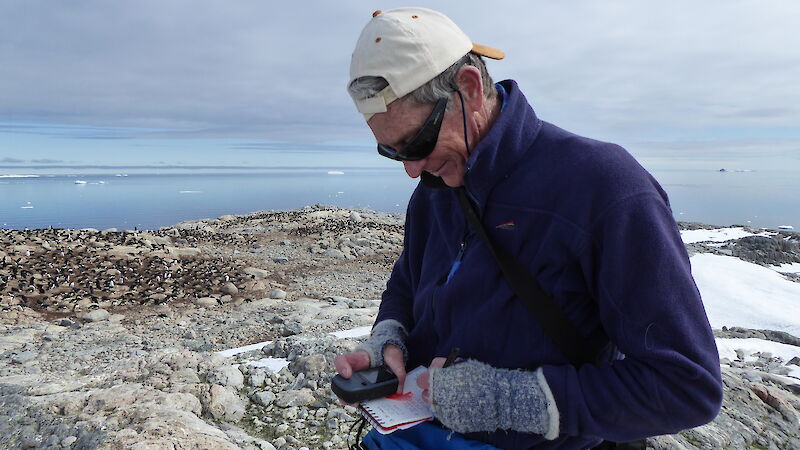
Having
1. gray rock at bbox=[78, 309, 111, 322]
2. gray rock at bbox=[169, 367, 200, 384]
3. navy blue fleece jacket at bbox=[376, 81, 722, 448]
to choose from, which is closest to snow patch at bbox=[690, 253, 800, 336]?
gray rock at bbox=[169, 367, 200, 384]

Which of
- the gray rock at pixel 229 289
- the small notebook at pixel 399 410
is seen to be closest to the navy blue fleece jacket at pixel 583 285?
the small notebook at pixel 399 410

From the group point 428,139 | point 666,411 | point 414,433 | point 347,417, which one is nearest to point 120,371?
point 347,417

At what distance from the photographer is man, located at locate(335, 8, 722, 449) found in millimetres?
1549

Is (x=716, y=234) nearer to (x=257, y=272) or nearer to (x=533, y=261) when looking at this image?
(x=257, y=272)

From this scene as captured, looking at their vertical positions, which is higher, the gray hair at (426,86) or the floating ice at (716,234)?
the gray hair at (426,86)

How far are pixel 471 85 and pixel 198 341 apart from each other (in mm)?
8678

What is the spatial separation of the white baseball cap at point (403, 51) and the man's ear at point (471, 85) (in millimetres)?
64

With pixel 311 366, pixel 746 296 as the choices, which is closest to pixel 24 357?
pixel 311 366

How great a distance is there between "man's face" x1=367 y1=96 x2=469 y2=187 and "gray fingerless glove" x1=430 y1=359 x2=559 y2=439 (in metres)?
0.74

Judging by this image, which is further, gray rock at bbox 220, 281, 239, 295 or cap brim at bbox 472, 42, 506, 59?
gray rock at bbox 220, 281, 239, 295

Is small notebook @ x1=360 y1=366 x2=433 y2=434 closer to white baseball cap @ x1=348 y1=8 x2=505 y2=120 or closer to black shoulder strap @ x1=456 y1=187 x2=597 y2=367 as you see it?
black shoulder strap @ x1=456 y1=187 x2=597 y2=367

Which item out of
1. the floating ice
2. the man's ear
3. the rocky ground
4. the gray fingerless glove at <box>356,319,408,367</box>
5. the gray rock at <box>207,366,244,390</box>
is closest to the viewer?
the man's ear

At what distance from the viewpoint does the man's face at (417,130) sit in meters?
1.84

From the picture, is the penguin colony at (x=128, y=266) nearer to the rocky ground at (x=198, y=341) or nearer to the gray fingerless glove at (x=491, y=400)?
the rocky ground at (x=198, y=341)
